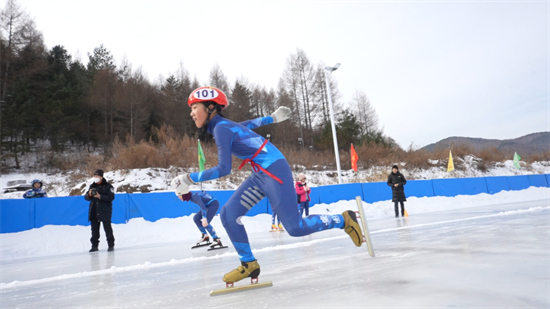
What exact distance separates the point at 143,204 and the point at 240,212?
10.2 m

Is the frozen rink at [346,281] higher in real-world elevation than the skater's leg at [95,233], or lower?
lower

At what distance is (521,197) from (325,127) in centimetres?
1981

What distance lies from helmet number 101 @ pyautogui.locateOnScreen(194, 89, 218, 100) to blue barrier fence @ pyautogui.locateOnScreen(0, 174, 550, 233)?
9537 millimetres

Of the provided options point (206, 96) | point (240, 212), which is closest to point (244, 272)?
point (240, 212)

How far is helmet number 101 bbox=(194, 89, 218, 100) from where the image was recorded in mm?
3156

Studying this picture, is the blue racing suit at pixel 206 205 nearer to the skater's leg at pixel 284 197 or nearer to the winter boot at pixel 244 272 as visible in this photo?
the winter boot at pixel 244 272

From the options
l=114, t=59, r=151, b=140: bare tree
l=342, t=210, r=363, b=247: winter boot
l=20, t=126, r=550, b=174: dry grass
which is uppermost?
l=114, t=59, r=151, b=140: bare tree

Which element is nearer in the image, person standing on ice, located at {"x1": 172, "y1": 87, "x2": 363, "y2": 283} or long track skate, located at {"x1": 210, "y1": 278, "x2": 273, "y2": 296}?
long track skate, located at {"x1": 210, "y1": 278, "x2": 273, "y2": 296}

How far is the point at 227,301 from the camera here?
246cm

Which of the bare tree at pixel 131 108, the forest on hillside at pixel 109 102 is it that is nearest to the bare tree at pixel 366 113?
the forest on hillside at pixel 109 102

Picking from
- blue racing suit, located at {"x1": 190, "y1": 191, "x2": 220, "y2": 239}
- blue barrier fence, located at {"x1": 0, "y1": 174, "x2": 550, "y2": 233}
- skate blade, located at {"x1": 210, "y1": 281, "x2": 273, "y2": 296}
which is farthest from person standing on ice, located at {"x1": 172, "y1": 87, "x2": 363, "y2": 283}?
blue barrier fence, located at {"x1": 0, "y1": 174, "x2": 550, "y2": 233}

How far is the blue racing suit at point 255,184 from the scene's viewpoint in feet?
9.64

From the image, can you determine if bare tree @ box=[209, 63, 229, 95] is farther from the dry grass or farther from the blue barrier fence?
the blue barrier fence

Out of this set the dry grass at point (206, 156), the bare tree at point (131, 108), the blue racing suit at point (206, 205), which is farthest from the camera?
the bare tree at point (131, 108)
